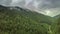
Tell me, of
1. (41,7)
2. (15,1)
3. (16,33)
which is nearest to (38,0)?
(41,7)

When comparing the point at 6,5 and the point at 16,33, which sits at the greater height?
the point at 6,5

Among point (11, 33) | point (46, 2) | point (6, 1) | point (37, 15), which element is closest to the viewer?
point (11, 33)

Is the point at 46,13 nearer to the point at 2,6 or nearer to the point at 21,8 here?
the point at 21,8

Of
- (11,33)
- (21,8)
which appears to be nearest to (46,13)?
(21,8)

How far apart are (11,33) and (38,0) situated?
3.88 metres

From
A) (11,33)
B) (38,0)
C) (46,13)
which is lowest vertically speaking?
(11,33)

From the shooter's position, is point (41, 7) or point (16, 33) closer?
point (16, 33)

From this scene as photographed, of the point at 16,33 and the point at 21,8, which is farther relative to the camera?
the point at 21,8

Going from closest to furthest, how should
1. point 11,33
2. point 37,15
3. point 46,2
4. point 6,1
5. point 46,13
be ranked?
point 11,33
point 46,2
point 46,13
point 6,1
point 37,15

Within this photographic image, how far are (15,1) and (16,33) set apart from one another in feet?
16.0

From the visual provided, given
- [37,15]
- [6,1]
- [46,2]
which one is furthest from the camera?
[37,15]

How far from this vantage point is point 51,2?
9484 millimetres

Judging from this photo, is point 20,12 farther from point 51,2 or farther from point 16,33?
→ point 16,33

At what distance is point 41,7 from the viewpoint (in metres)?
9.98
